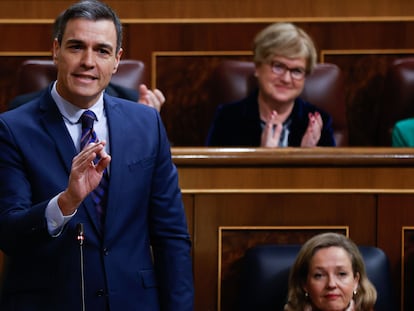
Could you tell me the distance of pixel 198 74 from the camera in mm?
1600

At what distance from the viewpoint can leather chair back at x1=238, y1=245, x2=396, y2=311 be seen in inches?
42.6

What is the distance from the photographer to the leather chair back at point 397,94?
1.50 meters

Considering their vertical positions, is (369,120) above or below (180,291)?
above

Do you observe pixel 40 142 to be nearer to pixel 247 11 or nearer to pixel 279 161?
pixel 279 161

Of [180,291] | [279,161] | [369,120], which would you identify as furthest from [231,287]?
[369,120]

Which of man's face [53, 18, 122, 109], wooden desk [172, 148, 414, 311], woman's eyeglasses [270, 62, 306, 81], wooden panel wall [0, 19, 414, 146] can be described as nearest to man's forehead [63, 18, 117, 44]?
man's face [53, 18, 122, 109]

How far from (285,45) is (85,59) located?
0.70 meters

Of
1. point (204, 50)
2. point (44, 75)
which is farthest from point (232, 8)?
point (44, 75)

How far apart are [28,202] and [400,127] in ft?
2.65

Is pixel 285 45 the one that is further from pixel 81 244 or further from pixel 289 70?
pixel 81 244

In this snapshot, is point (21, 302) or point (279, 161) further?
point (279, 161)

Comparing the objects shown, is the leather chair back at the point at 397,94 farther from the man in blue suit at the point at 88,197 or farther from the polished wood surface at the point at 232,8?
the man in blue suit at the point at 88,197

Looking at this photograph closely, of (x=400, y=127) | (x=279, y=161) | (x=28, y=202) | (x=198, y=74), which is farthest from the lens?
(x=198, y=74)

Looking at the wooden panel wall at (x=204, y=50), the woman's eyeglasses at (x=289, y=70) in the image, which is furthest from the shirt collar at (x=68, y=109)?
the wooden panel wall at (x=204, y=50)
